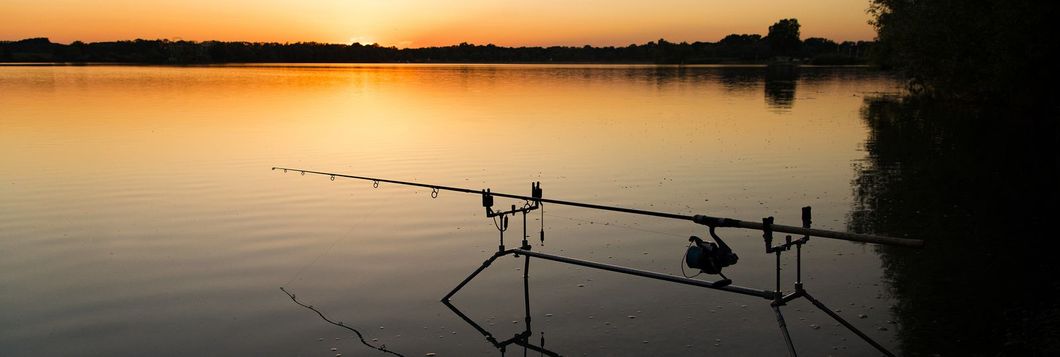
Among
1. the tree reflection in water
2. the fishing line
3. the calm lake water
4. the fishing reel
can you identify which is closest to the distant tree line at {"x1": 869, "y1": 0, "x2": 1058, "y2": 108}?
the tree reflection in water

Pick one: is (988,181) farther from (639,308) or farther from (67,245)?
(67,245)

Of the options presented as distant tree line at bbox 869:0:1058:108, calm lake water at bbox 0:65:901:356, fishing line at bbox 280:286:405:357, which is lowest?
fishing line at bbox 280:286:405:357

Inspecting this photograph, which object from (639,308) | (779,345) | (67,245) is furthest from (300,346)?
(67,245)

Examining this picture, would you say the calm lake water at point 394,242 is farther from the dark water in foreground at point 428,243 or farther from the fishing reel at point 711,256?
the fishing reel at point 711,256

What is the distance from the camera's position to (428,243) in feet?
37.4

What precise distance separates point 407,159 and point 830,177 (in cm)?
928

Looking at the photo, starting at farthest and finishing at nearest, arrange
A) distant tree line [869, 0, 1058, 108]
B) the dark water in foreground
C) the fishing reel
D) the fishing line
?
distant tree line [869, 0, 1058, 108]
the dark water in foreground
the fishing line
the fishing reel

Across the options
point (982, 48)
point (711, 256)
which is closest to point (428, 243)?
point (711, 256)

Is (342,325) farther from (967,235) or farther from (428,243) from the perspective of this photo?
(967,235)

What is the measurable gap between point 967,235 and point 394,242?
740 centimetres

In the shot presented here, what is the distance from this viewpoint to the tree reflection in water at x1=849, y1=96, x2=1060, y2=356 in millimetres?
7586

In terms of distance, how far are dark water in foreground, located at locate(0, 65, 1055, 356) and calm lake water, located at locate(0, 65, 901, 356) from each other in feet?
0.13


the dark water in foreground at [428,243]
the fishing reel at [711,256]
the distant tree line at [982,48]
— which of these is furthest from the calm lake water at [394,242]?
the distant tree line at [982,48]

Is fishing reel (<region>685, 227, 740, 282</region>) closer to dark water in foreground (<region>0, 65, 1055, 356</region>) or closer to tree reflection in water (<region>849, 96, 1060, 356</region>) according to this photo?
dark water in foreground (<region>0, 65, 1055, 356</region>)
